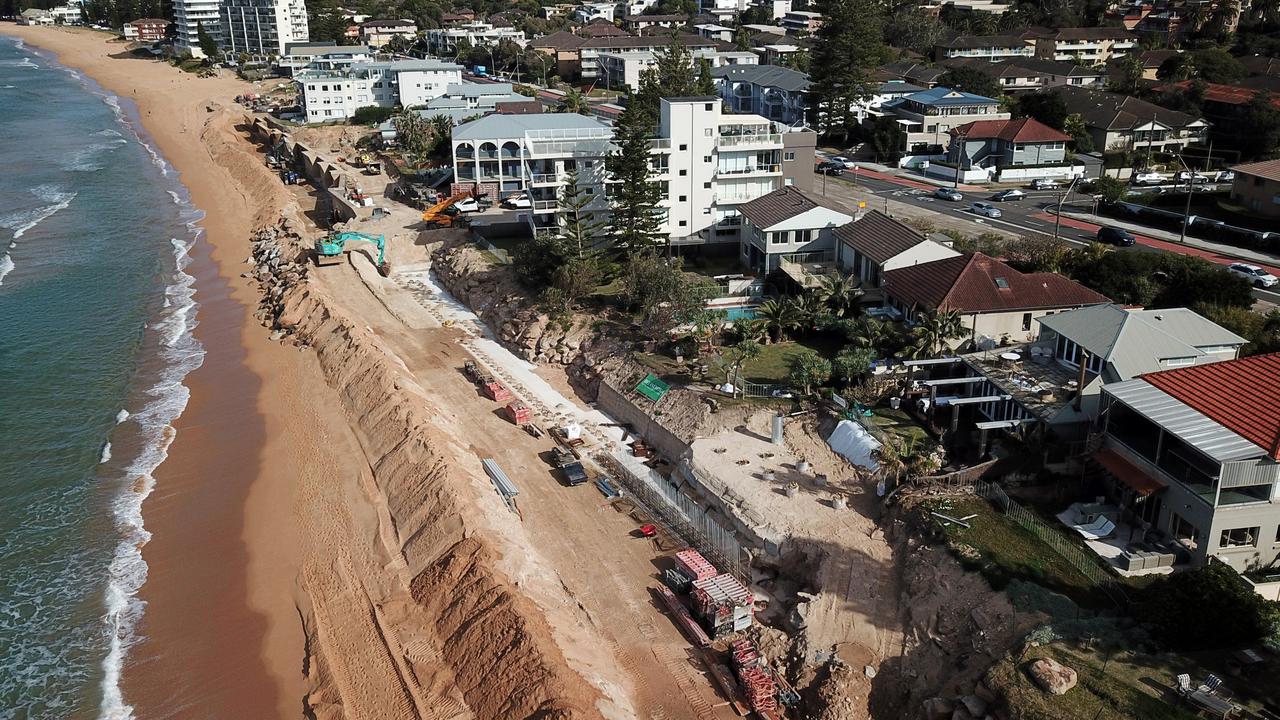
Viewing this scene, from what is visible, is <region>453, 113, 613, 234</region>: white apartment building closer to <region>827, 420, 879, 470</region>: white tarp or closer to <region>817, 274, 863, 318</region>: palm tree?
<region>817, 274, 863, 318</region>: palm tree

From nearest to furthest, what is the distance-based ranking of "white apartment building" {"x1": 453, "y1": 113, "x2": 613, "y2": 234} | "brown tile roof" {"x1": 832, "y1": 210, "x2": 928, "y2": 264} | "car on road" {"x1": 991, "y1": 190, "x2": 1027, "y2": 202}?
"brown tile roof" {"x1": 832, "y1": 210, "x2": 928, "y2": 264} → "white apartment building" {"x1": 453, "y1": 113, "x2": 613, "y2": 234} → "car on road" {"x1": 991, "y1": 190, "x2": 1027, "y2": 202}

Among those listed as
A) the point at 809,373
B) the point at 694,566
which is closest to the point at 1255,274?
the point at 809,373

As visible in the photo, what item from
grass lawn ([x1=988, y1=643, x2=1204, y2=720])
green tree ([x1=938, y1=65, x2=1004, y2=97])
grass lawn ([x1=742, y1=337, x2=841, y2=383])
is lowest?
grass lawn ([x1=988, y1=643, x2=1204, y2=720])

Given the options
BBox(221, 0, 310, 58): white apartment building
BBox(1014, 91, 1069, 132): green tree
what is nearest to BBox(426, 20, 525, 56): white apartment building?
BBox(221, 0, 310, 58): white apartment building

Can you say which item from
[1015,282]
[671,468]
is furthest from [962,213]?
[671,468]

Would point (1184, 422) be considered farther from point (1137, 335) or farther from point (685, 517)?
point (685, 517)

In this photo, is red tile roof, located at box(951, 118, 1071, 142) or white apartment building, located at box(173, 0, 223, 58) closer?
red tile roof, located at box(951, 118, 1071, 142)

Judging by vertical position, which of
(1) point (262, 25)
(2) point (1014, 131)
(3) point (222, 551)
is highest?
(1) point (262, 25)
